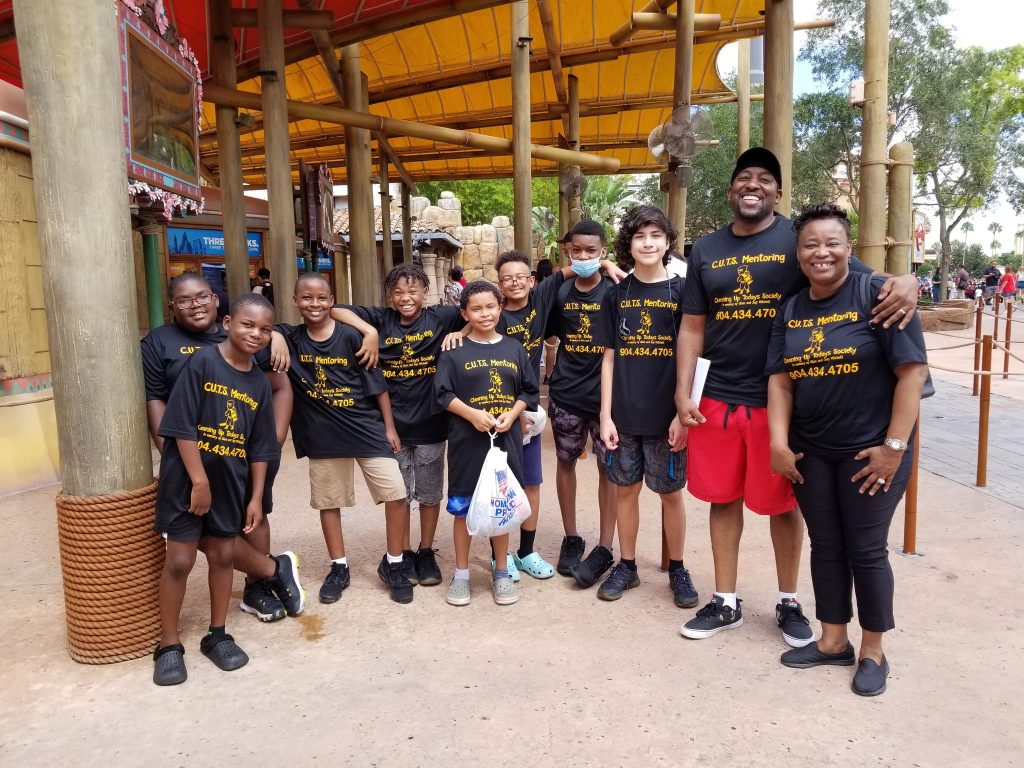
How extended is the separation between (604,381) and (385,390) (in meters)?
1.10

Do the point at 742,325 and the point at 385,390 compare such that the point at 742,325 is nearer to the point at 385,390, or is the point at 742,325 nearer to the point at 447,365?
the point at 447,365

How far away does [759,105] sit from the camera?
29.8 metres

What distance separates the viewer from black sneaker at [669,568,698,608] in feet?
11.4

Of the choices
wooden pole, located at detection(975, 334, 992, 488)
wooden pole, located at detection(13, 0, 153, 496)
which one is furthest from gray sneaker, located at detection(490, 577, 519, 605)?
wooden pole, located at detection(975, 334, 992, 488)

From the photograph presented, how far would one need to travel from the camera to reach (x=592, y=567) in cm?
376

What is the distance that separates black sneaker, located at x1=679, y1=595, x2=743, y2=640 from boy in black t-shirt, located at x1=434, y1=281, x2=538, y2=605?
84 cm

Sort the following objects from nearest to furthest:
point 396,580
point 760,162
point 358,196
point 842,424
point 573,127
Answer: point 842,424 → point 760,162 → point 396,580 → point 358,196 → point 573,127

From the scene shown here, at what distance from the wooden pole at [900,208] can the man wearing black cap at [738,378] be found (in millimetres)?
1486

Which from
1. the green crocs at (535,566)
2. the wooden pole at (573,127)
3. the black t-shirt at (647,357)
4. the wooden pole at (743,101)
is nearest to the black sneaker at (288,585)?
the green crocs at (535,566)

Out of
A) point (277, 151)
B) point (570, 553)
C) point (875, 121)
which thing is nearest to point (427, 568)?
point (570, 553)

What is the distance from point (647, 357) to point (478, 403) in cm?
83

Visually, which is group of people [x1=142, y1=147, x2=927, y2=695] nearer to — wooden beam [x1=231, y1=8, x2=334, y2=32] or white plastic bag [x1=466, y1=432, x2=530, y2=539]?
white plastic bag [x1=466, y1=432, x2=530, y2=539]

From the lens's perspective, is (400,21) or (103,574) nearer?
(103,574)

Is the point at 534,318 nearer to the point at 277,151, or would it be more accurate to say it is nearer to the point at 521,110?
the point at 277,151
